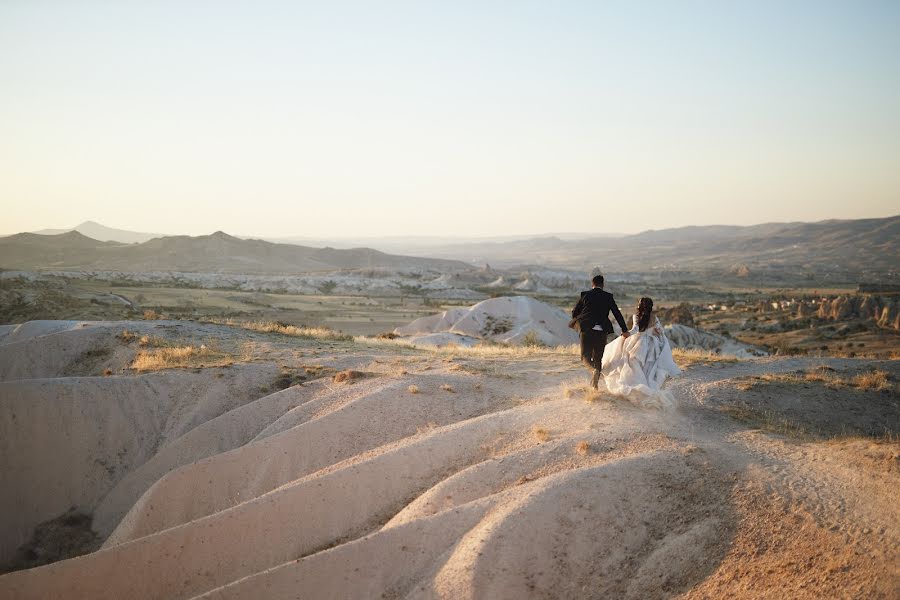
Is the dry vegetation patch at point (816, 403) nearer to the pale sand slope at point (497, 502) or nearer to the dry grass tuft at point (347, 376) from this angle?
the pale sand slope at point (497, 502)

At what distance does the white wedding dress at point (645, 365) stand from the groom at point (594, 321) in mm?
311

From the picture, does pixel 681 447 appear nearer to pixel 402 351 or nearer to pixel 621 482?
pixel 621 482

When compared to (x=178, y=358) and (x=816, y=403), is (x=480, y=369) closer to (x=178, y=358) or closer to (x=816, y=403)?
(x=816, y=403)

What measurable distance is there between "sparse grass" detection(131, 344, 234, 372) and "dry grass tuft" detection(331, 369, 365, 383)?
9.50 ft

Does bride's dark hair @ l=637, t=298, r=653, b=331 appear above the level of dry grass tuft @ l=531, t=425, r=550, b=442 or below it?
above

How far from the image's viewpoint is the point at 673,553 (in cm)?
523

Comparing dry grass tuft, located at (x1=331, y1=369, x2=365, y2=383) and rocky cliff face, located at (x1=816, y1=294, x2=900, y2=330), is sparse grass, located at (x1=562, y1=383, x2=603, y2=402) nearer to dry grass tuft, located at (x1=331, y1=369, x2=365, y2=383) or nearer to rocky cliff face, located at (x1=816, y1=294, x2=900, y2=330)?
dry grass tuft, located at (x1=331, y1=369, x2=365, y2=383)

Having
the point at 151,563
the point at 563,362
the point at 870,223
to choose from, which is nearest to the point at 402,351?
the point at 563,362

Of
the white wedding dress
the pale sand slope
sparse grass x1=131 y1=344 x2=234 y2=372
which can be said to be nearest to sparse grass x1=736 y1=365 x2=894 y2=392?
the pale sand slope

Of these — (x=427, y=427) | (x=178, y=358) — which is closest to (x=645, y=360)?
A: (x=427, y=427)

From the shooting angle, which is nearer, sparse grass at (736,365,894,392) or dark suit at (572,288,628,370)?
dark suit at (572,288,628,370)

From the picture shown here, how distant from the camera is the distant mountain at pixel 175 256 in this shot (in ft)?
333

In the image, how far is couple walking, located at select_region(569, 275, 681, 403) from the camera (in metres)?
8.44

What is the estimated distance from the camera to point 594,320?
8.78m
